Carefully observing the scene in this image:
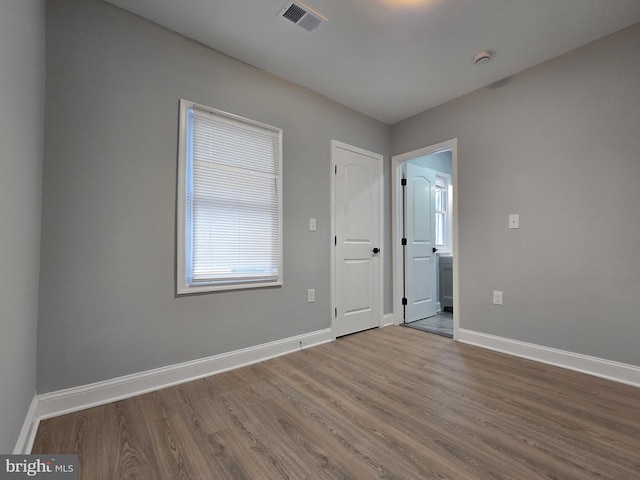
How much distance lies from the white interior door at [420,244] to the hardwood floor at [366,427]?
1508 millimetres

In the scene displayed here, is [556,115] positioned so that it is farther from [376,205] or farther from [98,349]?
[98,349]

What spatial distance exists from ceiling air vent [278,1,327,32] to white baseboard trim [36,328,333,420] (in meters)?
2.57

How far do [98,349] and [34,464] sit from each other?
738 millimetres

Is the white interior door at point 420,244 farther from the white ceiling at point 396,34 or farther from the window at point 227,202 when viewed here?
the window at point 227,202

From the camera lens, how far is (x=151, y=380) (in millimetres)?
1909

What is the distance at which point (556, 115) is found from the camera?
235 cm

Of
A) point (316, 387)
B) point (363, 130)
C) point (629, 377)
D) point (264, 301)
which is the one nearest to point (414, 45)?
point (363, 130)

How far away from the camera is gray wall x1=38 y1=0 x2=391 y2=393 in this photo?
1.65 meters

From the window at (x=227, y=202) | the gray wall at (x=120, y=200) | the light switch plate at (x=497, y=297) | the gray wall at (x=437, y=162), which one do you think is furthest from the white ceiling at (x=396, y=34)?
the light switch plate at (x=497, y=297)

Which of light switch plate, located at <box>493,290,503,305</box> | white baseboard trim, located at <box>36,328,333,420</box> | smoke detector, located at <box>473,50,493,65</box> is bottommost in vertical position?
white baseboard trim, located at <box>36,328,333,420</box>

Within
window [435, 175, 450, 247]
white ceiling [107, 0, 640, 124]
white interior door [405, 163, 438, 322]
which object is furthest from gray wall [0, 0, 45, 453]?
window [435, 175, 450, 247]

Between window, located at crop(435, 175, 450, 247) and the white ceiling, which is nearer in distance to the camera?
the white ceiling

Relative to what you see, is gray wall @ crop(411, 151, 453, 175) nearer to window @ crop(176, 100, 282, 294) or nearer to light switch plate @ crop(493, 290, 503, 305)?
light switch plate @ crop(493, 290, 503, 305)

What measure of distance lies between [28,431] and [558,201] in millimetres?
3826
